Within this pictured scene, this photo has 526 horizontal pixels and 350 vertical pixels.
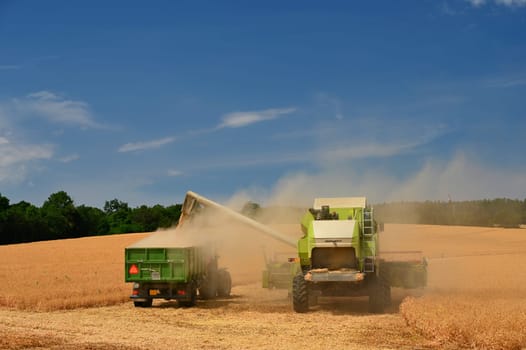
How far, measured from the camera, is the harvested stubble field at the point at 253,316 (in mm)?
14484

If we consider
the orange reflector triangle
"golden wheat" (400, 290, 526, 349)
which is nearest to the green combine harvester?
"golden wheat" (400, 290, 526, 349)

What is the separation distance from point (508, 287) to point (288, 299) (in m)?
9.45

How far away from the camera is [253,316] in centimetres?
2055

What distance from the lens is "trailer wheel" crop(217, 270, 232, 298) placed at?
27345mm

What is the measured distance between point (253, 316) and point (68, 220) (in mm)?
89030

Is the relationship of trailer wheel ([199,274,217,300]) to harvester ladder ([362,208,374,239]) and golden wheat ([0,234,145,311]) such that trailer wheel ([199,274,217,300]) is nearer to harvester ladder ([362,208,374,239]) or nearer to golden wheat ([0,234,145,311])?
golden wheat ([0,234,145,311])

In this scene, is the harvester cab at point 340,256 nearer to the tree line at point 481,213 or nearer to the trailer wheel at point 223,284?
the trailer wheel at point 223,284

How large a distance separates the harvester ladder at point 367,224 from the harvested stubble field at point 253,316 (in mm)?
2455

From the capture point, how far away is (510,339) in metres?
12.9

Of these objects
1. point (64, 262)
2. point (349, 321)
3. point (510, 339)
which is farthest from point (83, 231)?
point (510, 339)

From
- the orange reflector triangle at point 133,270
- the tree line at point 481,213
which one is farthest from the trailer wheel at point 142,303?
the tree line at point 481,213

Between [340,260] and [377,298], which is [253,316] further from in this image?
[377,298]

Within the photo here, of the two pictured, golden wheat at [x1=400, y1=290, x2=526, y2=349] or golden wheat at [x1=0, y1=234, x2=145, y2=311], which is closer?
golden wheat at [x1=400, y1=290, x2=526, y2=349]

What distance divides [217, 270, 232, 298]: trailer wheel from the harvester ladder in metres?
8.23
